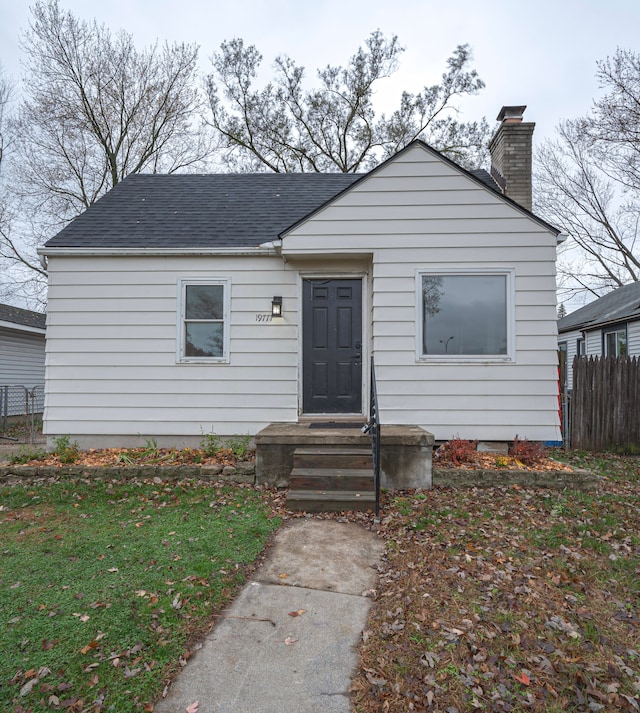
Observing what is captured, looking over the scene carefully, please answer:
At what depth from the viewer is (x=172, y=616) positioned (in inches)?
104

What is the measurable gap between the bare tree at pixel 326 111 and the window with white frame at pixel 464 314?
13044 mm

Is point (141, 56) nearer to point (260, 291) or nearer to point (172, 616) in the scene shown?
point (260, 291)

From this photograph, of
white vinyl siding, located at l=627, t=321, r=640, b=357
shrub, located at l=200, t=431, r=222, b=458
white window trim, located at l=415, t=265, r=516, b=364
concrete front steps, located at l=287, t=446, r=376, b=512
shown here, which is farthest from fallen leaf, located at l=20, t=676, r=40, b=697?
white vinyl siding, located at l=627, t=321, r=640, b=357

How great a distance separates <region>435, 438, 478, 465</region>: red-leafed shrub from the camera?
223 inches

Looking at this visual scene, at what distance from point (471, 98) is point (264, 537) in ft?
61.8

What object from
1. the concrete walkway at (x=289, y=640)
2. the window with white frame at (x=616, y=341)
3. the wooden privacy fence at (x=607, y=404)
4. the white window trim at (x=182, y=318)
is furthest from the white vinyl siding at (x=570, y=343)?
the concrete walkway at (x=289, y=640)

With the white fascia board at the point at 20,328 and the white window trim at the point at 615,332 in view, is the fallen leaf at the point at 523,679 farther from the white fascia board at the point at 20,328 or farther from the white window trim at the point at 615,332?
the white fascia board at the point at 20,328

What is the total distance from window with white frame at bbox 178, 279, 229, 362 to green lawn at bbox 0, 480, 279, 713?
2.20m

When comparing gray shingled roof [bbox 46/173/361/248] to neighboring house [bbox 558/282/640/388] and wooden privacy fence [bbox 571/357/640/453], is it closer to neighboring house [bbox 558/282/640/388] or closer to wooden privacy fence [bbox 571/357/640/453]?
wooden privacy fence [bbox 571/357/640/453]

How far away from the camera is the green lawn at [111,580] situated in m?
2.11

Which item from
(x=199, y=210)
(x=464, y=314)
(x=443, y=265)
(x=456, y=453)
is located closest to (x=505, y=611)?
(x=456, y=453)

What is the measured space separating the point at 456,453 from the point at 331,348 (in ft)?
7.85

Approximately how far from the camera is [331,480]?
476 cm

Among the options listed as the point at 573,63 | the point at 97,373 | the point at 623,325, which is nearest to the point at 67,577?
the point at 97,373
